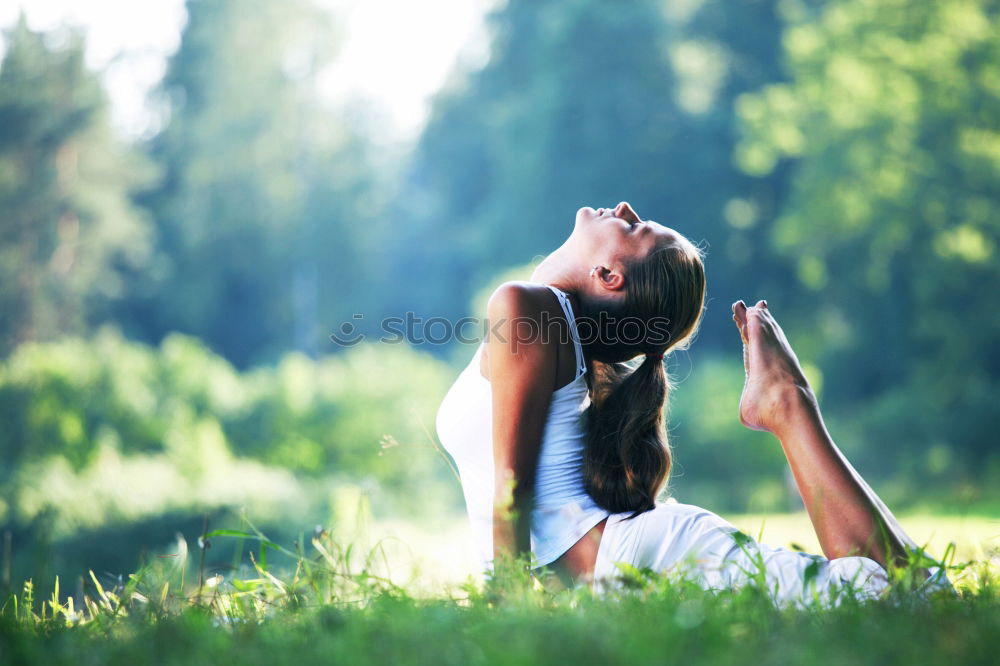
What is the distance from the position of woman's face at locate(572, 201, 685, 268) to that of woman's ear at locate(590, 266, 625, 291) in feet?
0.10

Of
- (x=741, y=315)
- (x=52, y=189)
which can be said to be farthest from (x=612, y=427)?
(x=52, y=189)

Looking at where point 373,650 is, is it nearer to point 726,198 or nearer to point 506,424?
point 506,424

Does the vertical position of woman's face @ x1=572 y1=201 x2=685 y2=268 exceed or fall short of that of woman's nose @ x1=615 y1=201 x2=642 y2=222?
it falls short

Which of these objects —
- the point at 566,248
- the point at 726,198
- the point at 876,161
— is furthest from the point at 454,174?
the point at 566,248

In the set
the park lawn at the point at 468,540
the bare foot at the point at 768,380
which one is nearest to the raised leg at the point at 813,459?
the bare foot at the point at 768,380

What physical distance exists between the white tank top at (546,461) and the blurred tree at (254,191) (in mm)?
36846

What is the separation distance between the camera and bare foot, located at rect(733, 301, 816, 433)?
323cm

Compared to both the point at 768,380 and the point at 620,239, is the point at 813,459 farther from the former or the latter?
the point at 620,239

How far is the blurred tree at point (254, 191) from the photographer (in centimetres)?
3794

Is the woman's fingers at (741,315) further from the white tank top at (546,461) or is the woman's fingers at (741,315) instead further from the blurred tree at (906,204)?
the blurred tree at (906,204)

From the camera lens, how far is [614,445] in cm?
325

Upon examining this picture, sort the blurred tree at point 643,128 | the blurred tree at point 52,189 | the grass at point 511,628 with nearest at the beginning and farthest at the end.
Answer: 1. the grass at point 511,628
2. the blurred tree at point 52,189
3. the blurred tree at point 643,128

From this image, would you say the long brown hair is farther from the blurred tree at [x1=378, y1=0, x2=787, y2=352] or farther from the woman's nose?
the blurred tree at [x1=378, y1=0, x2=787, y2=352]

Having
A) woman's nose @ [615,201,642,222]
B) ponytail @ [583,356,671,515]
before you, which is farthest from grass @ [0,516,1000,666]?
woman's nose @ [615,201,642,222]
